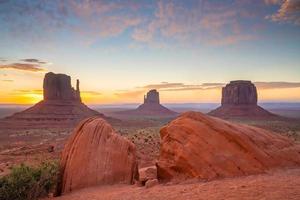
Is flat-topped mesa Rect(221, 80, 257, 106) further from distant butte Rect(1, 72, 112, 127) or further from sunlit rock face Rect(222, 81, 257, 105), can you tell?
distant butte Rect(1, 72, 112, 127)

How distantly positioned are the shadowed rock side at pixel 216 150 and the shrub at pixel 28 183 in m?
5.23

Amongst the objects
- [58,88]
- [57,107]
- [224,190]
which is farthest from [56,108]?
[224,190]

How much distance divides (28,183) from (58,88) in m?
97.9

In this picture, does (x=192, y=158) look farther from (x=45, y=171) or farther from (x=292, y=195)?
(x=45, y=171)

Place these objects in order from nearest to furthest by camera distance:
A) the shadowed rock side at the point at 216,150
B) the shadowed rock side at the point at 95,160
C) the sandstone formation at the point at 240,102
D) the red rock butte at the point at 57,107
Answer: the shadowed rock side at the point at 216,150 → the shadowed rock side at the point at 95,160 → the red rock butte at the point at 57,107 → the sandstone formation at the point at 240,102

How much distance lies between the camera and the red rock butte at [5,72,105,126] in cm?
9119

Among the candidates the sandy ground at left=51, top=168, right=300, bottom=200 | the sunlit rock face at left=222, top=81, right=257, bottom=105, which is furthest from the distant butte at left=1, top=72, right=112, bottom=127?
the sandy ground at left=51, top=168, right=300, bottom=200

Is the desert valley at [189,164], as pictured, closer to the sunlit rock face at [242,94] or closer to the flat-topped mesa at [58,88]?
the flat-topped mesa at [58,88]

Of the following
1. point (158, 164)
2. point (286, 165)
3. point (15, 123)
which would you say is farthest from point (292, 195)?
point (15, 123)

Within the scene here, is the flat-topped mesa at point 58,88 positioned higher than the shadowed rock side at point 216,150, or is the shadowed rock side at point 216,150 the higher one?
the flat-topped mesa at point 58,88

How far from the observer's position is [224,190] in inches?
380

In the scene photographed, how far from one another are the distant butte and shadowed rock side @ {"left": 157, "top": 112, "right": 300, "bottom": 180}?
253ft

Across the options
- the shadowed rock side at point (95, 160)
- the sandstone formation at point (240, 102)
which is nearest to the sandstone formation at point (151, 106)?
the sandstone formation at point (240, 102)

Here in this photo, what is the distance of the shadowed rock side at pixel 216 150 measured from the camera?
39.9 ft
